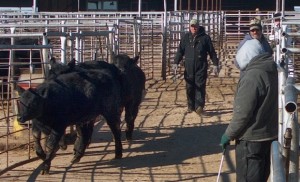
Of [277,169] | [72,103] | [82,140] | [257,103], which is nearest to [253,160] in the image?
[257,103]

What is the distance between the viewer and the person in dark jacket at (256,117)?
6168 millimetres

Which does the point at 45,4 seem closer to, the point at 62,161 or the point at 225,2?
the point at 225,2

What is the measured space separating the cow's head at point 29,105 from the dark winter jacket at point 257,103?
2960 millimetres

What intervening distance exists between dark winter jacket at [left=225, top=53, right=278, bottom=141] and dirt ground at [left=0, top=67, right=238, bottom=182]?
2305 mm

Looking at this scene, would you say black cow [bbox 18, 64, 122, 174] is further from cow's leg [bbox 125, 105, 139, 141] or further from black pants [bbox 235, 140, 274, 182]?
black pants [bbox 235, 140, 274, 182]

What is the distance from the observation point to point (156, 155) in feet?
33.2

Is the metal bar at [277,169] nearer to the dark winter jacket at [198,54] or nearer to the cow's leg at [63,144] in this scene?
the cow's leg at [63,144]

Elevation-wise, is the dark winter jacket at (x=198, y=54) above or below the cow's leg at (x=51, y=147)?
above

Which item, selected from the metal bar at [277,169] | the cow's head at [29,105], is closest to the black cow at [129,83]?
the cow's head at [29,105]

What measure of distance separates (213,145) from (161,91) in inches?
268

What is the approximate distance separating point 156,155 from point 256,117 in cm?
400

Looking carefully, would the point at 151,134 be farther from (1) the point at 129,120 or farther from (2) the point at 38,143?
(2) the point at 38,143

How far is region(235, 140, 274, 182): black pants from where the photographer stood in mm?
6312

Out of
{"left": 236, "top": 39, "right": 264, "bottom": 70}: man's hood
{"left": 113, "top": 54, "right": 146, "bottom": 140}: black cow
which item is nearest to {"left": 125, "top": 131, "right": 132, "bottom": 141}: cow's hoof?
{"left": 113, "top": 54, "right": 146, "bottom": 140}: black cow
